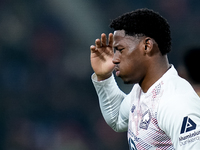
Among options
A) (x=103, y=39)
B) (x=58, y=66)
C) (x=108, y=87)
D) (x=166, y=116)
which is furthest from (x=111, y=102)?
(x=58, y=66)

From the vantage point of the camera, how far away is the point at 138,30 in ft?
4.34

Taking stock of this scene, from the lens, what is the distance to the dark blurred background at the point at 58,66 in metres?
3.08

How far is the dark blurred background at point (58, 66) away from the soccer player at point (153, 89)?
165 centimetres

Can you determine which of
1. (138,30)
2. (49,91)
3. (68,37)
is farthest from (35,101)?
(138,30)

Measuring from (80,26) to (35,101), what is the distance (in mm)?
992

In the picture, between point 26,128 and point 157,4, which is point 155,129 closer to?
point 26,128

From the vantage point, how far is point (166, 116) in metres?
1.14

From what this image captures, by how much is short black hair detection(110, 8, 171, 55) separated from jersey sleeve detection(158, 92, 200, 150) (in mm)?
292

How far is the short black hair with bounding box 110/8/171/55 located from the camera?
131 cm

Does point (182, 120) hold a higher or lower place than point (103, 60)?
lower

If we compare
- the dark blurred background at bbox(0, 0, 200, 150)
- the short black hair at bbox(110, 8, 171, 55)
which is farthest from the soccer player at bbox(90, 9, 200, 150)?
the dark blurred background at bbox(0, 0, 200, 150)

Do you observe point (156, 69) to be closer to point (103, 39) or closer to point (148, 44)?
point (148, 44)

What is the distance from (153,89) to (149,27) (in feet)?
0.93

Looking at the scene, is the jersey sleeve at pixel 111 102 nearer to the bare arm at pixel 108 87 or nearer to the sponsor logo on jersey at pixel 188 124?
the bare arm at pixel 108 87
